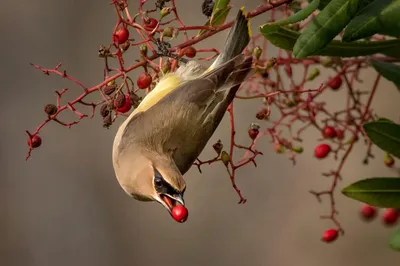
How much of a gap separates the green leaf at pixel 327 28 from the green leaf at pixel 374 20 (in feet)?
0.05

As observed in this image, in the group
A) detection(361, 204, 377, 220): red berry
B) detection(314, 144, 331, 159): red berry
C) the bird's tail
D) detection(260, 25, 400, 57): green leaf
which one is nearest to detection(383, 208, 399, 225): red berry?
detection(361, 204, 377, 220): red berry

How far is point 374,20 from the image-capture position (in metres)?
0.85

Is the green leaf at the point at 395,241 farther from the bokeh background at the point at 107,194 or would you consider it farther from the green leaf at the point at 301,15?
the bokeh background at the point at 107,194

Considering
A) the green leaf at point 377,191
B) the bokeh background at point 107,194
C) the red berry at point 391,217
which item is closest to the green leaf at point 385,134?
the green leaf at point 377,191

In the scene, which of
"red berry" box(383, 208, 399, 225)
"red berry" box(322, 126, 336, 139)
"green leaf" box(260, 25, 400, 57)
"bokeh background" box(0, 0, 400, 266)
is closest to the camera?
"green leaf" box(260, 25, 400, 57)

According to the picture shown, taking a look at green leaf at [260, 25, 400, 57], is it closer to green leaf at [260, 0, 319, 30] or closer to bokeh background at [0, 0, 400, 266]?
green leaf at [260, 0, 319, 30]

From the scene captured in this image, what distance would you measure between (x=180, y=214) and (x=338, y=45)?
37 cm

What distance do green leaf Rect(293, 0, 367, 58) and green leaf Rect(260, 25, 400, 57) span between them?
0.05m

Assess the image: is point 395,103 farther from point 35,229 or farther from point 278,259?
point 35,229

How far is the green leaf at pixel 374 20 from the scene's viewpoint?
0.85 metres

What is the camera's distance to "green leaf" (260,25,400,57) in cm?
94

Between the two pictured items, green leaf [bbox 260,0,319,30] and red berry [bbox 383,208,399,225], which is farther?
red berry [bbox 383,208,399,225]

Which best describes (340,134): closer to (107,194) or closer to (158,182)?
(158,182)

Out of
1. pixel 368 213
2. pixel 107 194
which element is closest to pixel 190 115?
pixel 368 213
